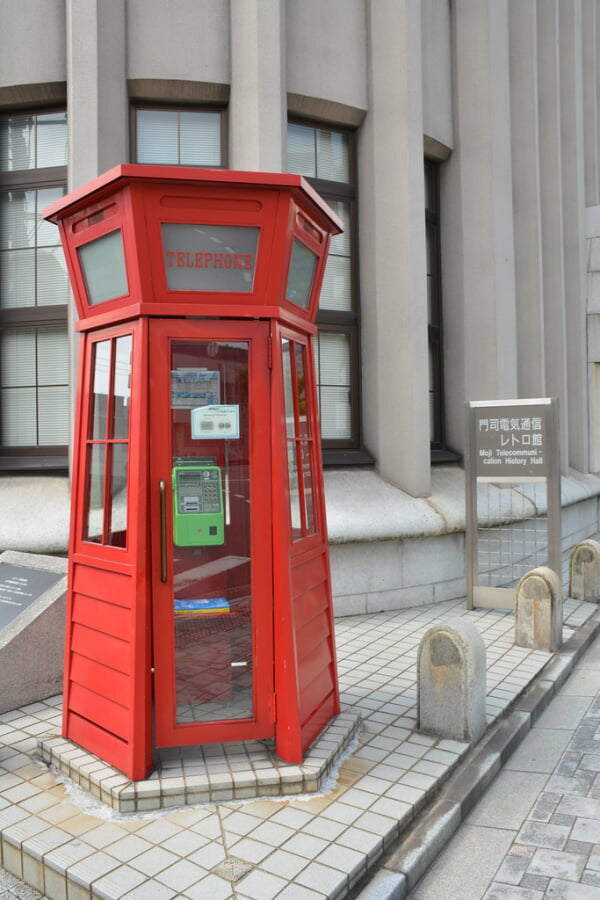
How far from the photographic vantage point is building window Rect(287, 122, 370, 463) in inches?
355

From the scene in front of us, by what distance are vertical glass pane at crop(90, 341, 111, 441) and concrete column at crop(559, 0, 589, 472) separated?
37.1 ft

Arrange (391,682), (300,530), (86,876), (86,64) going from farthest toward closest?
(86,64), (391,682), (300,530), (86,876)

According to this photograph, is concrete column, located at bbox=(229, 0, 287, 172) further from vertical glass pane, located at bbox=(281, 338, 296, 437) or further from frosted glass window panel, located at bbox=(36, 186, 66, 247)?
vertical glass pane, located at bbox=(281, 338, 296, 437)

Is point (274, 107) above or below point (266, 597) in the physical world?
above

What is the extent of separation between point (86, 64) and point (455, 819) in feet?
24.6

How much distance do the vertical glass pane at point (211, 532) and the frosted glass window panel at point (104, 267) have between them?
513mm

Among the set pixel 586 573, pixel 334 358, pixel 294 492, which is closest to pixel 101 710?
pixel 294 492

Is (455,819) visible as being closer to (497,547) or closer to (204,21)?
(497,547)

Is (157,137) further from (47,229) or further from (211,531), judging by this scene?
(211,531)

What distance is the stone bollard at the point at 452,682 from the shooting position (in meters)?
4.71

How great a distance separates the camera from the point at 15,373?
826cm

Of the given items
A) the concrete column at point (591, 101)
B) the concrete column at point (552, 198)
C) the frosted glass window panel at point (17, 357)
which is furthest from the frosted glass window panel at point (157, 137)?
the concrete column at point (591, 101)

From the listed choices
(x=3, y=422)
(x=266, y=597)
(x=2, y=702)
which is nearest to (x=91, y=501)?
(x=266, y=597)

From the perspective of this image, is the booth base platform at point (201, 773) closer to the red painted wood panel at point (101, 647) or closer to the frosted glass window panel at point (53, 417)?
the red painted wood panel at point (101, 647)
